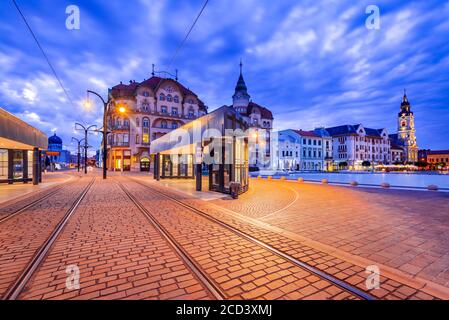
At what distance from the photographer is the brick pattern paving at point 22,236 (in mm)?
3400

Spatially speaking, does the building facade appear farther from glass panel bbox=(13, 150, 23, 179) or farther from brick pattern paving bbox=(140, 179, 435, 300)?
glass panel bbox=(13, 150, 23, 179)

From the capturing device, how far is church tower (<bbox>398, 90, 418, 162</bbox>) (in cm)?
8954

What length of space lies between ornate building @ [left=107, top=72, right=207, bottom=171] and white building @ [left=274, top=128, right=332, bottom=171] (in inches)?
1167

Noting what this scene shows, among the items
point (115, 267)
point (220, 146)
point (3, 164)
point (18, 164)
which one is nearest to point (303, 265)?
point (115, 267)

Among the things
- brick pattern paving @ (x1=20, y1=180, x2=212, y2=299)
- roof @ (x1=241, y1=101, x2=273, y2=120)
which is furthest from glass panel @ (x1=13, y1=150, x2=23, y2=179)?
roof @ (x1=241, y1=101, x2=273, y2=120)

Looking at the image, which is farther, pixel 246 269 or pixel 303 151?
pixel 303 151

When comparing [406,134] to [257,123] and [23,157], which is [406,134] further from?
[23,157]

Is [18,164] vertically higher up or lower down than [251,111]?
lower down

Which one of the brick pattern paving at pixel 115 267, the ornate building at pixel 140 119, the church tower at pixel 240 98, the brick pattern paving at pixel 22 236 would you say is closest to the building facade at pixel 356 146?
the church tower at pixel 240 98

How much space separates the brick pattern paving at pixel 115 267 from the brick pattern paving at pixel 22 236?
0.34m

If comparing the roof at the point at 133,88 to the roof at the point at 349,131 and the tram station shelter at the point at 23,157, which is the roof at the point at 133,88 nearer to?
the tram station shelter at the point at 23,157

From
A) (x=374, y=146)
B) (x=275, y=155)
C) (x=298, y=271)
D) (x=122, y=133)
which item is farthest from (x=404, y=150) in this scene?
(x=298, y=271)

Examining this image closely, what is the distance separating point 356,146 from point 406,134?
41520mm

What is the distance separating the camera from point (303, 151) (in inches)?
2491
